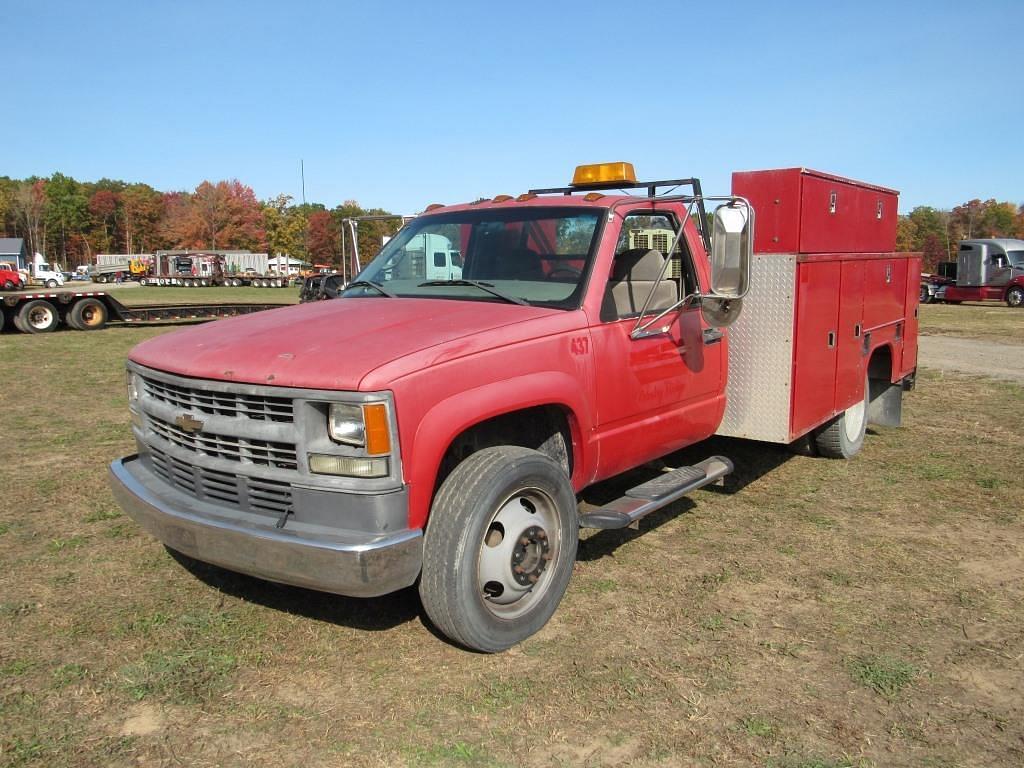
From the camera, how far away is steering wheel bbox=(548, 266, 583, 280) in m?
4.30

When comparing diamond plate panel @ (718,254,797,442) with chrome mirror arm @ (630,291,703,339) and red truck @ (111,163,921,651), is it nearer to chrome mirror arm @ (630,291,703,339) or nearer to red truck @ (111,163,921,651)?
red truck @ (111,163,921,651)

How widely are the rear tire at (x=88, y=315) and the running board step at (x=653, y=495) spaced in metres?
18.8

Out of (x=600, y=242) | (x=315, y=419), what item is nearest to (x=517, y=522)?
(x=315, y=419)

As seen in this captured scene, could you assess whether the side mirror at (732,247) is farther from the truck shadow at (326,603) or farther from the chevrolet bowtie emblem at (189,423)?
the chevrolet bowtie emblem at (189,423)

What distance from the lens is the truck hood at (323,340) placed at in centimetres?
326

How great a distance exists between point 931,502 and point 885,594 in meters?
1.89

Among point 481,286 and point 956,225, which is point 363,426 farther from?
point 956,225

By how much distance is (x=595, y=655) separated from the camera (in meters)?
3.64

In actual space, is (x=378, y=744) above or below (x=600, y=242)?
below

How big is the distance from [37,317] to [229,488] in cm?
1884

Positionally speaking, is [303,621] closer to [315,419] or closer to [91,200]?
[315,419]

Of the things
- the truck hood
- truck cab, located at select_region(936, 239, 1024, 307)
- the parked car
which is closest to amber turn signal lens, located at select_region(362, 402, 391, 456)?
the truck hood

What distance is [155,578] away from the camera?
448 cm

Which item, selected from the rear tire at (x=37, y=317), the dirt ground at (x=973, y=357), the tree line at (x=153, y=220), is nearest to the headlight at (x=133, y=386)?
the dirt ground at (x=973, y=357)
